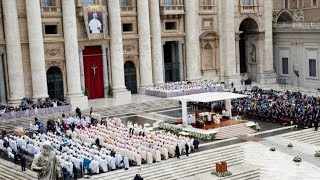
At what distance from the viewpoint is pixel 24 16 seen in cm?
4653

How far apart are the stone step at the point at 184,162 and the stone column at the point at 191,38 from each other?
2380 centimetres

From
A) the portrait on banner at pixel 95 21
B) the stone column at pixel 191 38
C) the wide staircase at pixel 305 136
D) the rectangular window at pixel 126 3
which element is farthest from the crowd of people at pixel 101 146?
the stone column at pixel 191 38

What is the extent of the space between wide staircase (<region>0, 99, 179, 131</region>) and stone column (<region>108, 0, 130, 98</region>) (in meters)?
3.73

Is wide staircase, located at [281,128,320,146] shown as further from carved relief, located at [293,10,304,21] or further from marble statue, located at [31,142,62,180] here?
carved relief, located at [293,10,304,21]

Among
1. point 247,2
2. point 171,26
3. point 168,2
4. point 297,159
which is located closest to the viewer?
point 297,159

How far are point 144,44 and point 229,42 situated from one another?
34.7 ft

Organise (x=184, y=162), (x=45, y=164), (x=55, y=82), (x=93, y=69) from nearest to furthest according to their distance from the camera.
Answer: (x=45, y=164) → (x=184, y=162) → (x=55, y=82) → (x=93, y=69)

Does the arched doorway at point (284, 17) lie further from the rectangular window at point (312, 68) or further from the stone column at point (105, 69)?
the stone column at point (105, 69)

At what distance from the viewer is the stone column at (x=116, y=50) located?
50.2 m

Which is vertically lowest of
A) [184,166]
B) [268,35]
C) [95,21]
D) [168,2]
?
[184,166]

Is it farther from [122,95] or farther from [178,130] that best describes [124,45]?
[178,130]

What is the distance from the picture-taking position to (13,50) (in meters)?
45.2

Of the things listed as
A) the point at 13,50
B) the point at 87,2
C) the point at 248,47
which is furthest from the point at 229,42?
the point at 13,50

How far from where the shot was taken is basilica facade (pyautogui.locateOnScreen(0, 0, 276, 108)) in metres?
46.2
